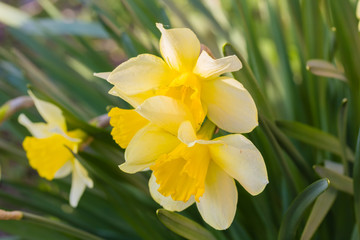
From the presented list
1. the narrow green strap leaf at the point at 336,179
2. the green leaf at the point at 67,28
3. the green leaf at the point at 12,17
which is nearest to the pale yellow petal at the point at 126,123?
the narrow green strap leaf at the point at 336,179

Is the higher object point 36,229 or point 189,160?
point 189,160

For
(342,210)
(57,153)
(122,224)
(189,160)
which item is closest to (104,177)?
(57,153)

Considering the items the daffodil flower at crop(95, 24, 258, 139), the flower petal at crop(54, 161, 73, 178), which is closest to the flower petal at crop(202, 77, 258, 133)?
the daffodil flower at crop(95, 24, 258, 139)

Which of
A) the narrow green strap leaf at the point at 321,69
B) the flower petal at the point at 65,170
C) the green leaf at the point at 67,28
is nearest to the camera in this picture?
the narrow green strap leaf at the point at 321,69

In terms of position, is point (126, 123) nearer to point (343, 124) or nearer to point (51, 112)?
point (51, 112)

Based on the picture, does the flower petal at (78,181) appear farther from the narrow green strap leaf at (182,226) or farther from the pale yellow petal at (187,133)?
the pale yellow petal at (187,133)

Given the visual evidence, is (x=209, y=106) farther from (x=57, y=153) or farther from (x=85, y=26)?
(x=85, y=26)
